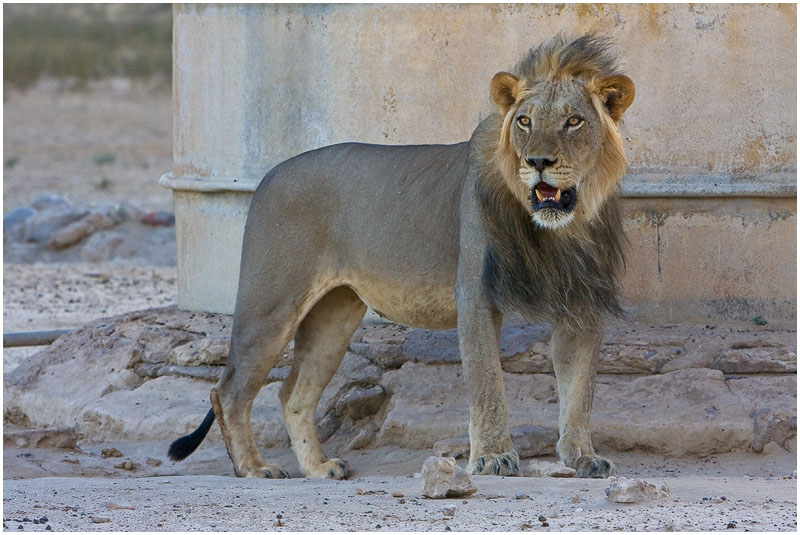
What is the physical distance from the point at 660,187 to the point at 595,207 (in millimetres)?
1762

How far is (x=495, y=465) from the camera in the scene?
5625mm

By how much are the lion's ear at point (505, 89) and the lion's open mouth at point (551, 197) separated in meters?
0.45

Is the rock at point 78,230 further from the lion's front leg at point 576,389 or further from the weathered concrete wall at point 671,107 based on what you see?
the lion's front leg at point 576,389

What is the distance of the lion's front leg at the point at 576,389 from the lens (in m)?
5.95

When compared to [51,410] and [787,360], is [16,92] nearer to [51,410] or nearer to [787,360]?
[51,410]

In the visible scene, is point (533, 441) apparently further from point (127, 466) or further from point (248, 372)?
point (127, 466)

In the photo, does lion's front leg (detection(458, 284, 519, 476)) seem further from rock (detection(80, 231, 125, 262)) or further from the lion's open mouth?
rock (detection(80, 231, 125, 262))

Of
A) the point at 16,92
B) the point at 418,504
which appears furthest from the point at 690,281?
the point at 16,92

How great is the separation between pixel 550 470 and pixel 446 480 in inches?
30.0

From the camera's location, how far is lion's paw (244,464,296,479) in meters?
6.60

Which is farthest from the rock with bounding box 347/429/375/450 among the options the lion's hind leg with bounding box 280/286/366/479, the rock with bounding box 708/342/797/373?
the rock with bounding box 708/342/797/373

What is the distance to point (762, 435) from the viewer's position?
263 inches

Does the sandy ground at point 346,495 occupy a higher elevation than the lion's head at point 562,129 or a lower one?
lower

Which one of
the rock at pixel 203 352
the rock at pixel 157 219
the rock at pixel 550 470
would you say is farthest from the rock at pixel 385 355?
the rock at pixel 157 219
